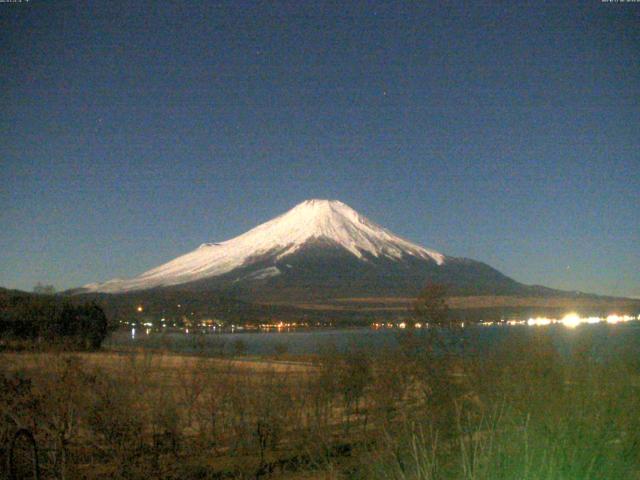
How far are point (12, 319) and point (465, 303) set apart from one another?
57513 millimetres

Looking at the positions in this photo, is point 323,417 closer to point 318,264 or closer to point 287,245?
point 318,264

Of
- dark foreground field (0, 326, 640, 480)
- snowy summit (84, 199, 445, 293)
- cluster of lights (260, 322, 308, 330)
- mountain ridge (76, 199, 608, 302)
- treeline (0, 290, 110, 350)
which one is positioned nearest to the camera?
dark foreground field (0, 326, 640, 480)

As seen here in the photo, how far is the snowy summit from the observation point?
126 meters

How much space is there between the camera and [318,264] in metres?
123

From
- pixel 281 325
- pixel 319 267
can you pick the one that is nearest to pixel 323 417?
pixel 281 325

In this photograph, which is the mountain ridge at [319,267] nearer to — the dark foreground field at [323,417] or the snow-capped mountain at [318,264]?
the snow-capped mountain at [318,264]

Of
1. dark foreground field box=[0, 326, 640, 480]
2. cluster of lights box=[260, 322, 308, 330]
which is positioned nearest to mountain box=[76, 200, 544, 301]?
cluster of lights box=[260, 322, 308, 330]

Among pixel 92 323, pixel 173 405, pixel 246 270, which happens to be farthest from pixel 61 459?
pixel 246 270

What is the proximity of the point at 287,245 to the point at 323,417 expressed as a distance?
405 feet

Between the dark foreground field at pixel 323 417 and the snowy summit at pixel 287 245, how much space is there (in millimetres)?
104198

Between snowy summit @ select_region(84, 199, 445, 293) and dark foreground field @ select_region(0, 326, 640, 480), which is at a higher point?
snowy summit @ select_region(84, 199, 445, 293)

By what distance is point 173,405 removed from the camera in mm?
9734

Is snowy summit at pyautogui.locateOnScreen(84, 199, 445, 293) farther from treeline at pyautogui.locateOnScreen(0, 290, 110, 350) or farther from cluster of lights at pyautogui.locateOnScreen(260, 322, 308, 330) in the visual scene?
treeline at pyautogui.locateOnScreen(0, 290, 110, 350)

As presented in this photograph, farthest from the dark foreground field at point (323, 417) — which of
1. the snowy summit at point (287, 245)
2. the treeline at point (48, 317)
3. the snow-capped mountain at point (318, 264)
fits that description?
the snowy summit at point (287, 245)
